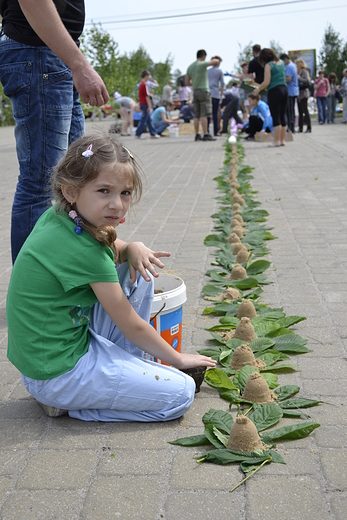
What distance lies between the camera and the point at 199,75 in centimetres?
1473

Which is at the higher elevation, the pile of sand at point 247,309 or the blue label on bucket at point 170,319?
the blue label on bucket at point 170,319

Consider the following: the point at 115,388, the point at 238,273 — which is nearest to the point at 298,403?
the point at 115,388

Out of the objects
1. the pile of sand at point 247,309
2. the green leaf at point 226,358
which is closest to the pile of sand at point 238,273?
the pile of sand at point 247,309

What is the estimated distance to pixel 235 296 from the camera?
12.3ft

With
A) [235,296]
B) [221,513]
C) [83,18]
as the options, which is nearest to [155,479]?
[221,513]

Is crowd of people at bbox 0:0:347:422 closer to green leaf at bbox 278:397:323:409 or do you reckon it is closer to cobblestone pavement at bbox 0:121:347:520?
cobblestone pavement at bbox 0:121:347:520

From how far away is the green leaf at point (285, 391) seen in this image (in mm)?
2529

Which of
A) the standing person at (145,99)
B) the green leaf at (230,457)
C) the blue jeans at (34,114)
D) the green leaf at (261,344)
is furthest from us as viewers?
the standing person at (145,99)

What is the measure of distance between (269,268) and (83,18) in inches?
83.6

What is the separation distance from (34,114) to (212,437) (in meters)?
1.93

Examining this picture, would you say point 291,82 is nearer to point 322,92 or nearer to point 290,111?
point 290,111

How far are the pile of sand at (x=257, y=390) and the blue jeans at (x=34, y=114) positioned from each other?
1.45 meters

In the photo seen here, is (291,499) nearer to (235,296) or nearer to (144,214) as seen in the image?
(235,296)

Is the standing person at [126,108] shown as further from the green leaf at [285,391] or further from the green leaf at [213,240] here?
the green leaf at [285,391]
